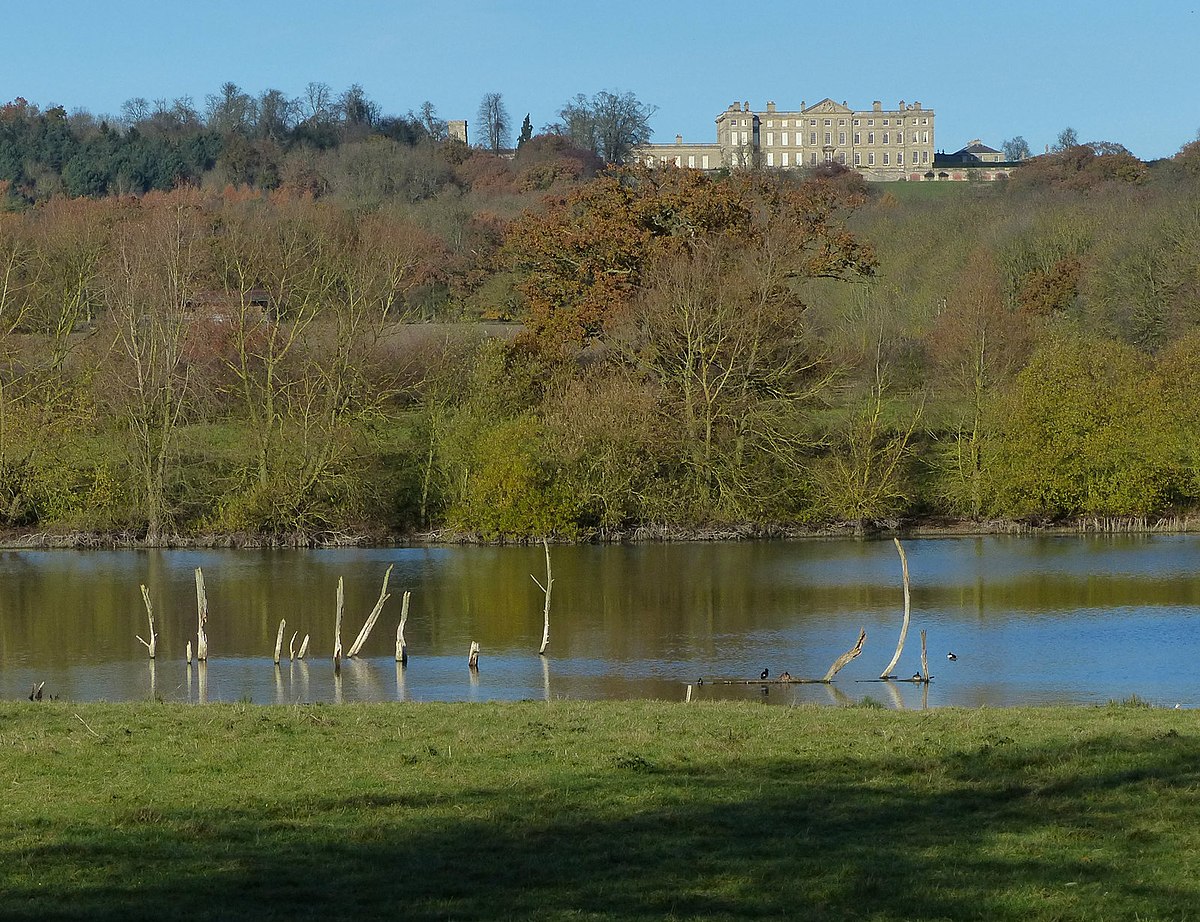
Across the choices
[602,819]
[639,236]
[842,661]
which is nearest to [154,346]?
[639,236]

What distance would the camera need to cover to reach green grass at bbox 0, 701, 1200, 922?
7.17 metres

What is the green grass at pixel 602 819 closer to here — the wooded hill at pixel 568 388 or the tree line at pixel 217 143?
the wooded hill at pixel 568 388

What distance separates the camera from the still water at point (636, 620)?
67.6 feet

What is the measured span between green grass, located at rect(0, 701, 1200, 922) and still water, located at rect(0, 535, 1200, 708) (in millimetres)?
6278

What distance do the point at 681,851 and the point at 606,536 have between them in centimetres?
3514

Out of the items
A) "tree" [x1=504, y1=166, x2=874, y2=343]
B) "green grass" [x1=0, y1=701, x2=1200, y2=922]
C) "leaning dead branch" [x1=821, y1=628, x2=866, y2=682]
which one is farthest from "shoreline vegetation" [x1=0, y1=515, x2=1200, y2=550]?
"green grass" [x1=0, y1=701, x2=1200, y2=922]

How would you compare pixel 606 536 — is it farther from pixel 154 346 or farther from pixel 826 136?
pixel 826 136

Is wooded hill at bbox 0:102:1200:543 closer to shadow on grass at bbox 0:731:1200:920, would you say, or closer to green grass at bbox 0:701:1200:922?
green grass at bbox 0:701:1200:922

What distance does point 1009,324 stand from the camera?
4784 centimetres

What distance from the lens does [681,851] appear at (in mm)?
8109

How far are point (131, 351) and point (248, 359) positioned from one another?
4.69 m

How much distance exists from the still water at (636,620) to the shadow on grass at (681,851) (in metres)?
8.76

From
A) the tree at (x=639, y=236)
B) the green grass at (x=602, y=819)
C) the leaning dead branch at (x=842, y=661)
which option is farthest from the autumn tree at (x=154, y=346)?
the green grass at (x=602, y=819)

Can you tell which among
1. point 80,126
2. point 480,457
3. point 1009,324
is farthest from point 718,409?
point 80,126
